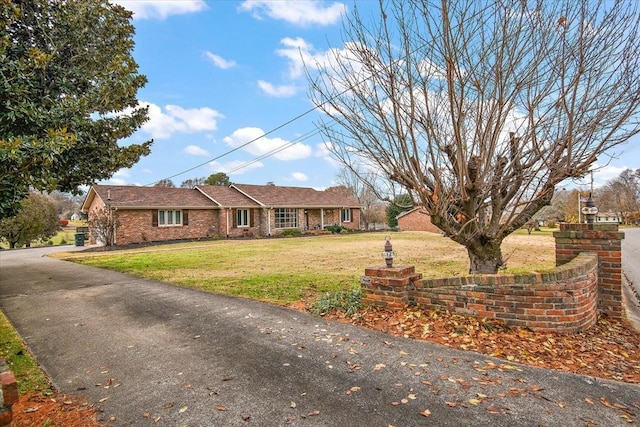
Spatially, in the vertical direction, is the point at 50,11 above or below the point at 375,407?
above

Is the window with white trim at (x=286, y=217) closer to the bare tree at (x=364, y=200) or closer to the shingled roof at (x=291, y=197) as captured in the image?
the shingled roof at (x=291, y=197)

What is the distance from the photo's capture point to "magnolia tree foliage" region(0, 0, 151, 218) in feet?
17.4

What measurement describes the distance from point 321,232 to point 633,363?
84.8ft

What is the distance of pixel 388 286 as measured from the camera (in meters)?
5.06

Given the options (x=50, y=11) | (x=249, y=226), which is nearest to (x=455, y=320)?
(x=50, y=11)

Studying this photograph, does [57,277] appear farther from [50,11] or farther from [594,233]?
[594,233]

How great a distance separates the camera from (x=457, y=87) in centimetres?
451

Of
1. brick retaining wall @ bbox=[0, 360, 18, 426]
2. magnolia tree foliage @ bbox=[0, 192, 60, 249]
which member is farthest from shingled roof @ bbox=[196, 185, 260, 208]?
brick retaining wall @ bbox=[0, 360, 18, 426]

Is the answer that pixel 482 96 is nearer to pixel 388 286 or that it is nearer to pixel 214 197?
pixel 388 286

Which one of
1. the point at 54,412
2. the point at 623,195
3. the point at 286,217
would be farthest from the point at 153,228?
the point at 623,195

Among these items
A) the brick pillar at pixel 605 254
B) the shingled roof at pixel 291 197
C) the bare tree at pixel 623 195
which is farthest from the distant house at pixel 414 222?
the bare tree at pixel 623 195

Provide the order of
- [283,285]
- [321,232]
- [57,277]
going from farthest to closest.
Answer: [321,232]
[57,277]
[283,285]

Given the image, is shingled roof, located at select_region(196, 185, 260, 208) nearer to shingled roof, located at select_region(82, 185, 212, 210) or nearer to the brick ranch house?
the brick ranch house

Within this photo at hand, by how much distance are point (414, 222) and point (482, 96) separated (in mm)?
31742
